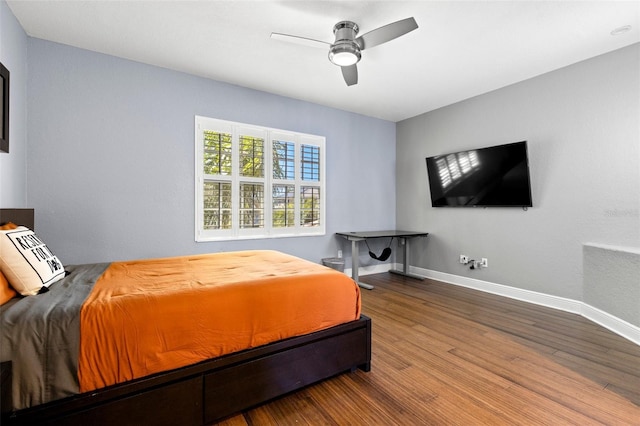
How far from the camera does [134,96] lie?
126 inches

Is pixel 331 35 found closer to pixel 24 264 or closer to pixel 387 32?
pixel 387 32

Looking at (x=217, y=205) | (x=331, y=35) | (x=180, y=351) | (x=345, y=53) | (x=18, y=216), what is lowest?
(x=180, y=351)

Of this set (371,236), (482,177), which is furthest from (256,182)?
(482,177)

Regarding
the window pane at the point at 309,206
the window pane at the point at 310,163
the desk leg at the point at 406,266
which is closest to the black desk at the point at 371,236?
the desk leg at the point at 406,266

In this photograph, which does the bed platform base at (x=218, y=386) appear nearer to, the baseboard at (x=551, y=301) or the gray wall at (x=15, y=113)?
the gray wall at (x=15, y=113)

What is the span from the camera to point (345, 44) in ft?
7.95

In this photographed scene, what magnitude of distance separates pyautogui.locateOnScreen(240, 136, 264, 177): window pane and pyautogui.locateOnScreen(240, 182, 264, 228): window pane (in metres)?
0.17

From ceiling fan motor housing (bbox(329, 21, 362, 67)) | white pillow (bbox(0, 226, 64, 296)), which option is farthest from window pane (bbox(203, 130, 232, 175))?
white pillow (bbox(0, 226, 64, 296))

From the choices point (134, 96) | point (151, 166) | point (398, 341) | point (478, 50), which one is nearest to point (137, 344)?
point (398, 341)

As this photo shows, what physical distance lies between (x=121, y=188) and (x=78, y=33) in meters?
1.46

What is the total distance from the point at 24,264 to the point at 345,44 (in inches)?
102

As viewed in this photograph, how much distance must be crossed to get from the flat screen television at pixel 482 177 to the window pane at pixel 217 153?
307 centimetres

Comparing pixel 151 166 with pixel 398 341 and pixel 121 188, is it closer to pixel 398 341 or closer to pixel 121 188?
pixel 121 188

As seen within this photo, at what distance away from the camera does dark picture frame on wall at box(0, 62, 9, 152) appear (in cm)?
218
